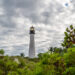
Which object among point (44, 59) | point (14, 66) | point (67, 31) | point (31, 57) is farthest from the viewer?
point (31, 57)

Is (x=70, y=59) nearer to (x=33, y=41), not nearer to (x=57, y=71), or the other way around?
(x=57, y=71)

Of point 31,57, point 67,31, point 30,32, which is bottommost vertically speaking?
point 31,57

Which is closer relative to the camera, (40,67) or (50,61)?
(40,67)

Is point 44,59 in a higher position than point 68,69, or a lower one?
higher

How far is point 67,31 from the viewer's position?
18.2 ft

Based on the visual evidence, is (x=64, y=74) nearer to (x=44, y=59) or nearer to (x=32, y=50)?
(x=44, y=59)

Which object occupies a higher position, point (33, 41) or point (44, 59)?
point (33, 41)

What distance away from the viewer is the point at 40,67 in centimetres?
350

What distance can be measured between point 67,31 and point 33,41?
4281 cm

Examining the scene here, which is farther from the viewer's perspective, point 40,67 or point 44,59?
point 44,59

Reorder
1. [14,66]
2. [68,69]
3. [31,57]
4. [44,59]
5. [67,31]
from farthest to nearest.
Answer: [31,57]
[14,66]
[67,31]
[44,59]
[68,69]

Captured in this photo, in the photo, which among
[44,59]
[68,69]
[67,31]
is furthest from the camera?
[67,31]

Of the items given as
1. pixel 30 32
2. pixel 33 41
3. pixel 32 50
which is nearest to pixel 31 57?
pixel 32 50

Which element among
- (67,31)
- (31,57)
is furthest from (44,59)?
(31,57)
